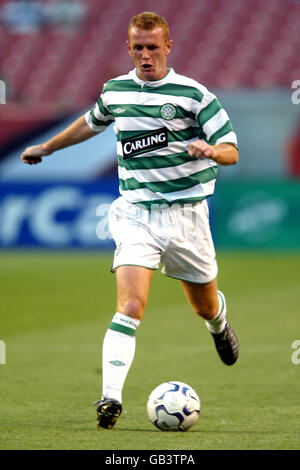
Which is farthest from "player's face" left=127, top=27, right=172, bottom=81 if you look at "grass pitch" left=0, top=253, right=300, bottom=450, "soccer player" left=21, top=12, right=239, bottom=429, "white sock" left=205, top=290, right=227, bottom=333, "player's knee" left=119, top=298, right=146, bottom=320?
"grass pitch" left=0, top=253, right=300, bottom=450

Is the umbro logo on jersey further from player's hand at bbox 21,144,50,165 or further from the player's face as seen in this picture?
player's hand at bbox 21,144,50,165

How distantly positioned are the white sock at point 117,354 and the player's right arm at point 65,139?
1.27 metres

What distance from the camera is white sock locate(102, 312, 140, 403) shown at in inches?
181

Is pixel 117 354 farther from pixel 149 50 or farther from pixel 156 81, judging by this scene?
pixel 149 50

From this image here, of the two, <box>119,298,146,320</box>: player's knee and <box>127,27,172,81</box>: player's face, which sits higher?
<box>127,27,172,81</box>: player's face

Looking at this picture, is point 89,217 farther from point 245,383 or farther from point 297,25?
point 245,383

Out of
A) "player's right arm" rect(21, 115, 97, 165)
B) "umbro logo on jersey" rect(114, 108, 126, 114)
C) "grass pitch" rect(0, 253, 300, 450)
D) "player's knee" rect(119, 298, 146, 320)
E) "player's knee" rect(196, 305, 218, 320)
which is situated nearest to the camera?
"grass pitch" rect(0, 253, 300, 450)

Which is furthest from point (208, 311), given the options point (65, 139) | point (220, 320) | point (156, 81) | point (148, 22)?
point (148, 22)

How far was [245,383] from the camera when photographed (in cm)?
606

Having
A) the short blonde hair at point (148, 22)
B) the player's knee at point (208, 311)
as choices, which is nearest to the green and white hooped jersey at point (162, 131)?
the short blonde hair at point (148, 22)

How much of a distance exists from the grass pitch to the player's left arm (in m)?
1.32

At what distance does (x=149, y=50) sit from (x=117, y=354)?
1.59m
